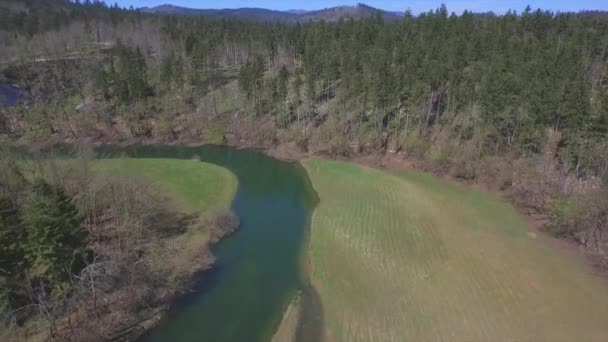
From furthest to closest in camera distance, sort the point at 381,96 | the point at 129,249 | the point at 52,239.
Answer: the point at 381,96 < the point at 129,249 < the point at 52,239

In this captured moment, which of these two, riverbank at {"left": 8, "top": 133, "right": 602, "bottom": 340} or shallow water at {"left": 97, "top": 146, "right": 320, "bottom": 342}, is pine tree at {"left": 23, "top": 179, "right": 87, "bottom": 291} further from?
riverbank at {"left": 8, "top": 133, "right": 602, "bottom": 340}

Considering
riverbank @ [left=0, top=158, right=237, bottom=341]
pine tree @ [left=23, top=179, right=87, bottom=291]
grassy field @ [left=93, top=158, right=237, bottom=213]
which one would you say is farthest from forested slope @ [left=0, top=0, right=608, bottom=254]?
pine tree @ [left=23, top=179, right=87, bottom=291]

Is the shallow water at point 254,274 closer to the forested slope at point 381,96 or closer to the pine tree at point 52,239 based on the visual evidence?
the pine tree at point 52,239

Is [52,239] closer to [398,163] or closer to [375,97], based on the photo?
[398,163]

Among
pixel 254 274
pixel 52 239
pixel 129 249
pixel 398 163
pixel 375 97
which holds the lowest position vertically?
pixel 254 274

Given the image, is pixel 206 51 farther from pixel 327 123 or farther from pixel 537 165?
pixel 537 165

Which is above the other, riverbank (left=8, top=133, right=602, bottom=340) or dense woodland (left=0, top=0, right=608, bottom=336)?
dense woodland (left=0, top=0, right=608, bottom=336)

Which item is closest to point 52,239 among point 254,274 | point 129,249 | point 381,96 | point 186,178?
point 129,249
